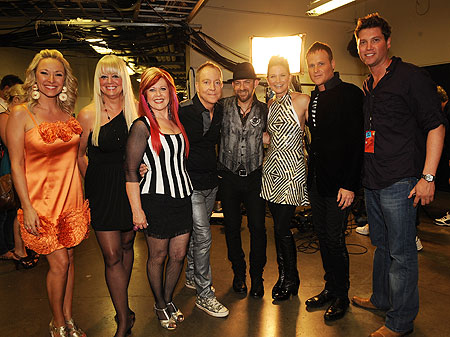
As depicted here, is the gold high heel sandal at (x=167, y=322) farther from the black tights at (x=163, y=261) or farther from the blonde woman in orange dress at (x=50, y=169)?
the blonde woman in orange dress at (x=50, y=169)

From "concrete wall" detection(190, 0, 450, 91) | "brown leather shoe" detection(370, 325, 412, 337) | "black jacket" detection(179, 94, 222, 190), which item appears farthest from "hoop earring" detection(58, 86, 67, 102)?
"concrete wall" detection(190, 0, 450, 91)

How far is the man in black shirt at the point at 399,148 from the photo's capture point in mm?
1928

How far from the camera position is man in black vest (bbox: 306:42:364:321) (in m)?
2.20

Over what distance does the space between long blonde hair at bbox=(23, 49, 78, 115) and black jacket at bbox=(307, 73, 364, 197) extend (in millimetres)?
1607

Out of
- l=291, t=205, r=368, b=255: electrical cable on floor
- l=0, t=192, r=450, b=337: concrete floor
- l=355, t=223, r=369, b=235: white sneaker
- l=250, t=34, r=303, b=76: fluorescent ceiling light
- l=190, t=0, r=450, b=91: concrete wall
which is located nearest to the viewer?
l=0, t=192, r=450, b=337: concrete floor

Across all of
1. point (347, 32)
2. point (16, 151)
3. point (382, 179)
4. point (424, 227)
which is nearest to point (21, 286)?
point (16, 151)

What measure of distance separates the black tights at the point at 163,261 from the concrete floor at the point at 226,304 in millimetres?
270

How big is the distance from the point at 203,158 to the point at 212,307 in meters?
1.08

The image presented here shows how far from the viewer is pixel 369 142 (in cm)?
215

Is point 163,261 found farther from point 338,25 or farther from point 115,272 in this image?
point 338,25

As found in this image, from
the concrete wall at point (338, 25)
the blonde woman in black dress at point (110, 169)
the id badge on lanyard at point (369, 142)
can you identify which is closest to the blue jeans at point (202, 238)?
the blonde woman in black dress at point (110, 169)

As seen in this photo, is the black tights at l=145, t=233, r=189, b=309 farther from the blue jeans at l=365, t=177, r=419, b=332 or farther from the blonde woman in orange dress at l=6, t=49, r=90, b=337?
the blue jeans at l=365, t=177, r=419, b=332

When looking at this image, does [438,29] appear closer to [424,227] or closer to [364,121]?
[424,227]

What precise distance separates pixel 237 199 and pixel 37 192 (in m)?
1.37
